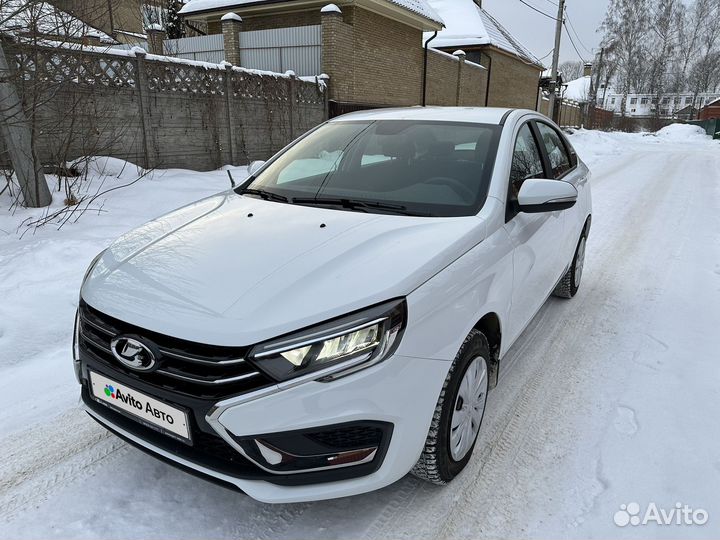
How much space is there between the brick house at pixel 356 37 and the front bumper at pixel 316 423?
11835 millimetres

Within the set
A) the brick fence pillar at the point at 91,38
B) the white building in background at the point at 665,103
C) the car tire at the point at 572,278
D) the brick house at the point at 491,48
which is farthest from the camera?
the white building in background at the point at 665,103

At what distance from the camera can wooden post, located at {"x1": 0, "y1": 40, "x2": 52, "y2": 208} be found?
5.54 metres

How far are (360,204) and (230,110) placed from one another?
804 centimetres

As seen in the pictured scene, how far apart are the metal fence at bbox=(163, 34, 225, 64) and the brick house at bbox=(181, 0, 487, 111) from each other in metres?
0.50

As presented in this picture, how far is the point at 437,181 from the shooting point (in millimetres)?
2814

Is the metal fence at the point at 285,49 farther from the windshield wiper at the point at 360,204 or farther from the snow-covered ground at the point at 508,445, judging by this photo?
the windshield wiper at the point at 360,204

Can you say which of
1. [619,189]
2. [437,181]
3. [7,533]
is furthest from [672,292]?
[619,189]

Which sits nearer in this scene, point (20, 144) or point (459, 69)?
point (20, 144)

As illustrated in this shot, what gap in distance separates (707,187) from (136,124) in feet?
37.1

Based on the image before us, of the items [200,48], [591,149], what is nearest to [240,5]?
[200,48]

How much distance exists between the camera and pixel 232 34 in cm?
1491

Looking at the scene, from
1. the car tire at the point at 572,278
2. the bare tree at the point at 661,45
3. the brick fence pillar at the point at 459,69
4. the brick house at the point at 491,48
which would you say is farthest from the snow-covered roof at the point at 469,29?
the bare tree at the point at 661,45

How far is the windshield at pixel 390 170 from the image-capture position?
2.68 meters

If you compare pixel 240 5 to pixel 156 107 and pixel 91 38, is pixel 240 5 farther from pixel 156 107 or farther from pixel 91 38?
pixel 91 38
